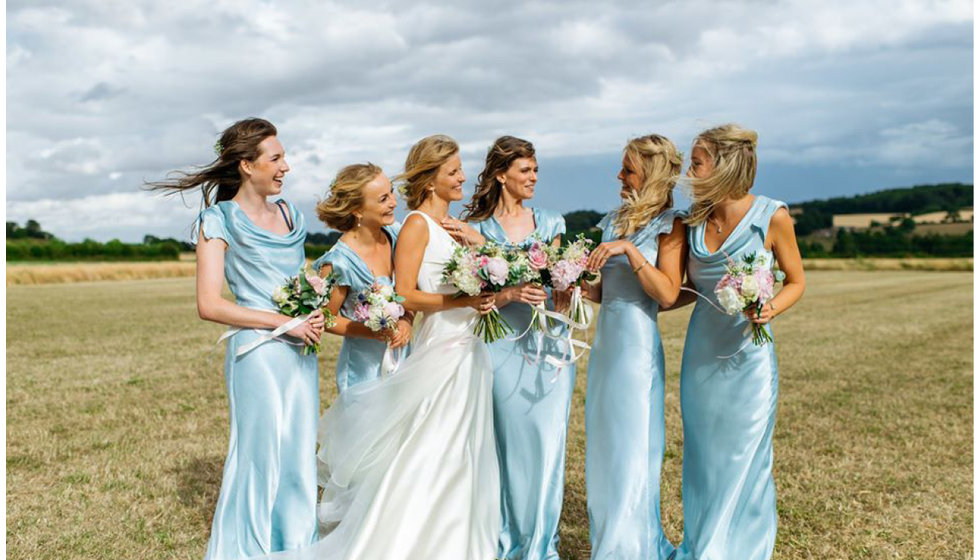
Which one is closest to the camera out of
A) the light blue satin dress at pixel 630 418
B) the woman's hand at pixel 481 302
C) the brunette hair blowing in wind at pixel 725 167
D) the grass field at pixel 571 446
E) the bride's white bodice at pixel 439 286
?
the brunette hair blowing in wind at pixel 725 167

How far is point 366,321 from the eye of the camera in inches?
244

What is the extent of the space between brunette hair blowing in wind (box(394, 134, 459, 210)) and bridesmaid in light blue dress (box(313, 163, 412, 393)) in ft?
0.61

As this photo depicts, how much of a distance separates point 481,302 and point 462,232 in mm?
686

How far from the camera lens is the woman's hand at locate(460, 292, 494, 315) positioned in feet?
20.4

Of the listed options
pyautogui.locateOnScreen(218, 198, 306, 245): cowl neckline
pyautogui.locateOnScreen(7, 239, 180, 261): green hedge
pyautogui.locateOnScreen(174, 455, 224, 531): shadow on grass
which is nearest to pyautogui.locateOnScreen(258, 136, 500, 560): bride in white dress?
pyautogui.locateOnScreen(218, 198, 306, 245): cowl neckline

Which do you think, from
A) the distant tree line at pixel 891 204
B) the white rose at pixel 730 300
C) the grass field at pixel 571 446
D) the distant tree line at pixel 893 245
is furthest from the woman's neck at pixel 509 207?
the distant tree line at pixel 891 204

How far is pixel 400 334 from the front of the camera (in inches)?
256

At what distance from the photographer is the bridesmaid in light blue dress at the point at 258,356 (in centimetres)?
597

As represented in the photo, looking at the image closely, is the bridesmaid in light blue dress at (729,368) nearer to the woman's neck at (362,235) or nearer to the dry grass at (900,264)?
the woman's neck at (362,235)

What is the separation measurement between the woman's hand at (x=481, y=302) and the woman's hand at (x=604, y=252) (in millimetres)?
703

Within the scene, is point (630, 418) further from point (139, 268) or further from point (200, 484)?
point (139, 268)

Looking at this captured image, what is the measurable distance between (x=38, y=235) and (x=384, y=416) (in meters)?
105

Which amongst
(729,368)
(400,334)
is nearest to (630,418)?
(729,368)

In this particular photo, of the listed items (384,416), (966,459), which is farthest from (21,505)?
(966,459)
